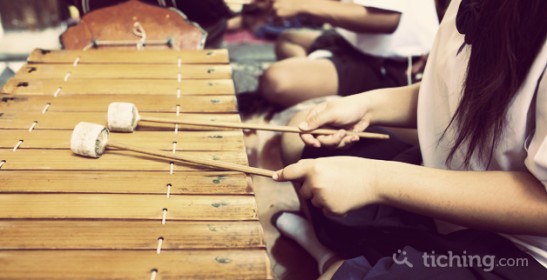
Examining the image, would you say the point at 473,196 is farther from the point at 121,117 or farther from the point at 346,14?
the point at 346,14

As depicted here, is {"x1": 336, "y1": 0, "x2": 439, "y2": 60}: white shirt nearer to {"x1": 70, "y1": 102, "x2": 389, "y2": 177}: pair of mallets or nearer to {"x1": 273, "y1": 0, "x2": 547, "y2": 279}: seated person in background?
{"x1": 273, "y1": 0, "x2": 547, "y2": 279}: seated person in background

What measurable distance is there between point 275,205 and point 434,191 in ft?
3.50

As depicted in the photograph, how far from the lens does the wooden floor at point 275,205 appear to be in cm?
175

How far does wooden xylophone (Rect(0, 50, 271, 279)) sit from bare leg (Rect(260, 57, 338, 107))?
90 cm

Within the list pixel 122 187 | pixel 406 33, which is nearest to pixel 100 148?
pixel 122 187

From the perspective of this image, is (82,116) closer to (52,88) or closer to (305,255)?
(52,88)

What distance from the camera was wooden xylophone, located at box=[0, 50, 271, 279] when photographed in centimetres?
88

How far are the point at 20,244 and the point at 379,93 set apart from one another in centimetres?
105

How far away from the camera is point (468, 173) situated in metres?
1.08

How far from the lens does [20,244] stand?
91 centimetres

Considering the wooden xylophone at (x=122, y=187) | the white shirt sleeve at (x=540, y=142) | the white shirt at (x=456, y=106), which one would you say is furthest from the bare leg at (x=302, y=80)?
the white shirt sleeve at (x=540, y=142)

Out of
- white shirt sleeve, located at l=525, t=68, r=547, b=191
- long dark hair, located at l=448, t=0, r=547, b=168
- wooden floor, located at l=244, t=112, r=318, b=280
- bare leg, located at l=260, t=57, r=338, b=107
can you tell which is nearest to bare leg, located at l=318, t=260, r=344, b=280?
wooden floor, located at l=244, t=112, r=318, b=280

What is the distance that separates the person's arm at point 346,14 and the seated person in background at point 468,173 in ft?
3.20

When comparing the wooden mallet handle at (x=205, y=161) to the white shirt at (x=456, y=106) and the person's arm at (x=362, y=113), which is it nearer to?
the person's arm at (x=362, y=113)
